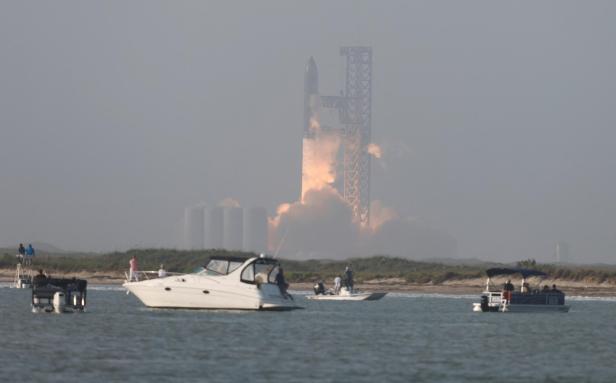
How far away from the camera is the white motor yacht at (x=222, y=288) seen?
87000 millimetres

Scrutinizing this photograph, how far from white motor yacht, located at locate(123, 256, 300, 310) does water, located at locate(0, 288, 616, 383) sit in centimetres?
77

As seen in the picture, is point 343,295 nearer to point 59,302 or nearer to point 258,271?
point 258,271

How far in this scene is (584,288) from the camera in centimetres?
13488

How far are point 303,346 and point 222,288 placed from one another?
803 inches

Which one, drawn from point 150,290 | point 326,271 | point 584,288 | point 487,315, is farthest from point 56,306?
point 326,271

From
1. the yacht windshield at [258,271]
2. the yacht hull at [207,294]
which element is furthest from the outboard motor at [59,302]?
the yacht windshield at [258,271]

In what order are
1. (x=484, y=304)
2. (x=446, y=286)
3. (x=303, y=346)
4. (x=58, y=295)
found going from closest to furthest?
1. (x=303, y=346)
2. (x=58, y=295)
3. (x=484, y=304)
4. (x=446, y=286)

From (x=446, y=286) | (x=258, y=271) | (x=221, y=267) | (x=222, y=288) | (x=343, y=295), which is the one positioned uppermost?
(x=446, y=286)

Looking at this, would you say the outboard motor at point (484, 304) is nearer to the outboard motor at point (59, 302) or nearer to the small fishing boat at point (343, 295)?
the small fishing boat at point (343, 295)

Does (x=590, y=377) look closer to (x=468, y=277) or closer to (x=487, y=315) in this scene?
(x=487, y=315)

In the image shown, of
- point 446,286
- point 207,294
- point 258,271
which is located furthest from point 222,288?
point 446,286

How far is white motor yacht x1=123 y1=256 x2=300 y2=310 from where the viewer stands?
87000mm

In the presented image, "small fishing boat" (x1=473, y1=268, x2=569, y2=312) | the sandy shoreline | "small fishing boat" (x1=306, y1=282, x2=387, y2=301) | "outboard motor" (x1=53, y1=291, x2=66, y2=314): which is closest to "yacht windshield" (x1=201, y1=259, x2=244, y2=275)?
"outboard motor" (x1=53, y1=291, x2=66, y2=314)

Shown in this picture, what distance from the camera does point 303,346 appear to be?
67.0 metres
